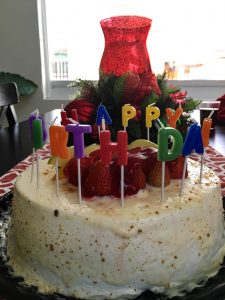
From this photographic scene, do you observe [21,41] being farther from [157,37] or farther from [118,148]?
[118,148]

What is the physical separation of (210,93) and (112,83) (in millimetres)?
2125

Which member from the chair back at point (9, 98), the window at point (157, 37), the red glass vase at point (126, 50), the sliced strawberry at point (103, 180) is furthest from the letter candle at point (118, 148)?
the window at point (157, 37)

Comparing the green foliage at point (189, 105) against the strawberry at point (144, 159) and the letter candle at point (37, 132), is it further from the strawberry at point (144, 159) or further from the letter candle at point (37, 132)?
the letter candle at point (37, 132)

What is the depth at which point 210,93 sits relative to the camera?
3.40 m

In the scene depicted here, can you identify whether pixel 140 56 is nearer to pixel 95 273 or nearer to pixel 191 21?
pixel 95 273

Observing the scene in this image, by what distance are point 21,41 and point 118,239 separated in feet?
9.88

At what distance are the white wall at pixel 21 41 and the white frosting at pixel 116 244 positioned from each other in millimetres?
2788

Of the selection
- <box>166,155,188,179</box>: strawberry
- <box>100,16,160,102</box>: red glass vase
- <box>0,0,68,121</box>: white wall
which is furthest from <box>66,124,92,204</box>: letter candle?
<box>0,0,68,121</box>: white wall

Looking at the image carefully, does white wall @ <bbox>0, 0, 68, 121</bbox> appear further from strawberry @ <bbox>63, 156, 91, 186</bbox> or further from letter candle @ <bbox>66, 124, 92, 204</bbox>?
letter candle @ <bbox>66, 124, 92, 204</bbox>

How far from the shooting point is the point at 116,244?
2.32 ft

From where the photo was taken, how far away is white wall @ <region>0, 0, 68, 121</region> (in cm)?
333

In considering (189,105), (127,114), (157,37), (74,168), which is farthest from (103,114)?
(157,37)

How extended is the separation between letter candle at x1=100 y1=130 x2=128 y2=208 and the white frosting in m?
0.06

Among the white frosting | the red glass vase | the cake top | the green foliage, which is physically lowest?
the white frosting
